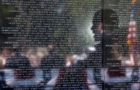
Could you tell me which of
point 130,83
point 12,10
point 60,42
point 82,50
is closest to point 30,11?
point 12,10

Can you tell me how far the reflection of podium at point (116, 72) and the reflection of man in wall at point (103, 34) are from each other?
142mm

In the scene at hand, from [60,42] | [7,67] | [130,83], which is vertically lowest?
[130,83]

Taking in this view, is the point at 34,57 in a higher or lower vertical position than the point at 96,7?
lower

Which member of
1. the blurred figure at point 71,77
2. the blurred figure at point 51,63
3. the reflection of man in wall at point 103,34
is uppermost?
the reflection of man in wall at point 103,34

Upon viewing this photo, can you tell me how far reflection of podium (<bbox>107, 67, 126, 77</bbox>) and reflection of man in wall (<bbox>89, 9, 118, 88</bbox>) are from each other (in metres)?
0.14

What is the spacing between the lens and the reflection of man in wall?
4.98m

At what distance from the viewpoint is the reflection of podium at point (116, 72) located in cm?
506

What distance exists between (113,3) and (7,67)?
1732mm

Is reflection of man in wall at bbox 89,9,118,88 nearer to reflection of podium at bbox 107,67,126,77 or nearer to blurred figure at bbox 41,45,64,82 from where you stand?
reflection of podium at bbox 107,67,126,77

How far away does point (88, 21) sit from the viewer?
496 centimetres

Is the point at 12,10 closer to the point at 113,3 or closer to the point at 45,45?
the point at 45,45

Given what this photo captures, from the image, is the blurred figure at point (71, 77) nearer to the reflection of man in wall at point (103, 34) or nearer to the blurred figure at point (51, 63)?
the blurred figure at point (51, 63)

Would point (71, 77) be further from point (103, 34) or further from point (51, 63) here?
point (103, 34)

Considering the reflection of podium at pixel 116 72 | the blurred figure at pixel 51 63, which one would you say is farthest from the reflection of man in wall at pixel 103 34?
the blurred figure at pixel 51 63
